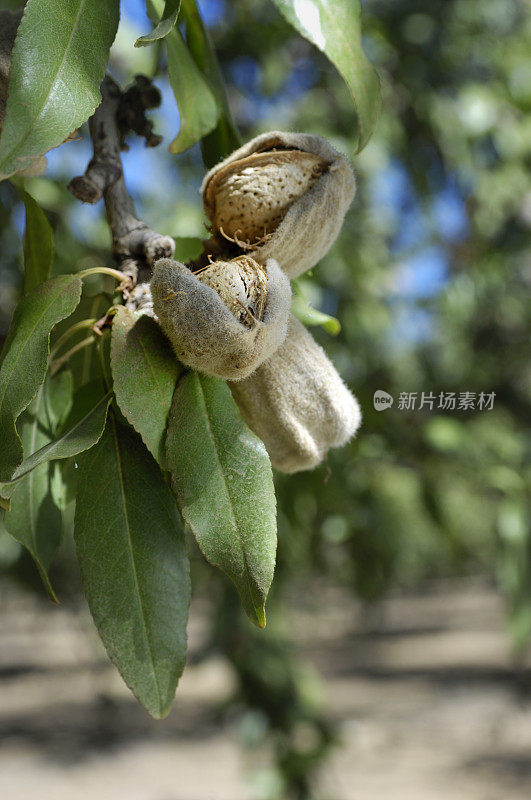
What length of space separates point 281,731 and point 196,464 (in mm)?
1963

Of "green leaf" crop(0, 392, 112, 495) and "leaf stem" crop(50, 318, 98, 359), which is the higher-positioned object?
"green leaf" crop(0, 392, 112, 495)

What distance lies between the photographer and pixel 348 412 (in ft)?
2.15

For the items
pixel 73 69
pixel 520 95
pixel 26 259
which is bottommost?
pixel 520 95

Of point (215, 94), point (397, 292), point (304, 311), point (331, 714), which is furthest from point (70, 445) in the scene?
point (331, 714)

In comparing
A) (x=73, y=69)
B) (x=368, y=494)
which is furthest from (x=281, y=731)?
(x=73, y=69)

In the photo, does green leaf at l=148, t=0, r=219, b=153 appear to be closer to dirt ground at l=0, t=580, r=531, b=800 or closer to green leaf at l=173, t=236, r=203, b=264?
green leaf at l=173, t=236, r=203, b=264

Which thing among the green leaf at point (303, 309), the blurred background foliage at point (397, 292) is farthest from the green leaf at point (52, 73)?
the blurred background foliage at point (397, 292)

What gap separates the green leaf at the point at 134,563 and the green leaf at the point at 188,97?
0.27 metres

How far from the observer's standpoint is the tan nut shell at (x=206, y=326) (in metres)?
0.52

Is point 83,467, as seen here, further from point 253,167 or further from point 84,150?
point 84,150

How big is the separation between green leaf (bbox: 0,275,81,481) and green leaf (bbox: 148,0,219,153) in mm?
185

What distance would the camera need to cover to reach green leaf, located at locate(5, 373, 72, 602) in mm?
628

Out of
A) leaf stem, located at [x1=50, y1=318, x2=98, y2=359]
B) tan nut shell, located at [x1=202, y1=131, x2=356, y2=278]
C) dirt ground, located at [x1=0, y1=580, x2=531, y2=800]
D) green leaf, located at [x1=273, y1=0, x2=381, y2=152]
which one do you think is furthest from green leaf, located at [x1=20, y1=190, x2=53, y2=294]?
dirt ground, located at [x1=0, y1=580, x2=531, y2=800]

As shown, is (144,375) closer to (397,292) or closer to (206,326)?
(206,326)
